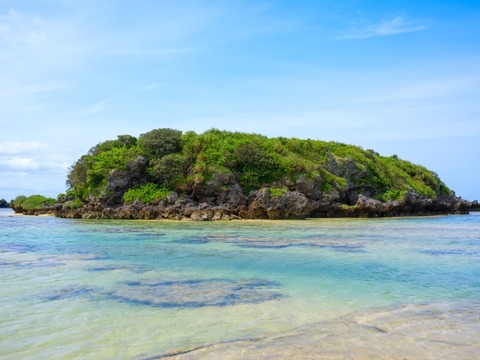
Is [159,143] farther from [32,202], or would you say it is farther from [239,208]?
[32,202]

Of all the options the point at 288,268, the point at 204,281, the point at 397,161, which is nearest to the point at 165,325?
the point at 204,281

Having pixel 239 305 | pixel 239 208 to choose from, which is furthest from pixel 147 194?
pixel 239 305

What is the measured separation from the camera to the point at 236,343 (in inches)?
252

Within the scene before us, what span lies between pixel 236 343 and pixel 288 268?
7179mm

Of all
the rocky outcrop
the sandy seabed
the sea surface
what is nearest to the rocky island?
the rocky outcrop

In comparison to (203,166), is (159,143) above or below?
above

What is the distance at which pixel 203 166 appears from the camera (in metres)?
44.2

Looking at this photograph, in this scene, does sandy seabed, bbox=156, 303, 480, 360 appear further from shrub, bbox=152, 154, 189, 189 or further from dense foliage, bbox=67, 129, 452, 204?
shrub, bbox=152, 154, 189, 189

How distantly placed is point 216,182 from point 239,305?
115 ft

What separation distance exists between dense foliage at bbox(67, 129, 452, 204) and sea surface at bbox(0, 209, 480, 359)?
90.6ft

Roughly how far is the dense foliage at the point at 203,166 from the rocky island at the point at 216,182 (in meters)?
0.11

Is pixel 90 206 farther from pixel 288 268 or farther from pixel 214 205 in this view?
pixel 288 268

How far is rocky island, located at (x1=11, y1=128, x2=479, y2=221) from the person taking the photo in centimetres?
4162

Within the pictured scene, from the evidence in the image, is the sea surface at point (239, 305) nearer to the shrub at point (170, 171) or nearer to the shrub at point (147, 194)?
the shrub at point (147, 194)
